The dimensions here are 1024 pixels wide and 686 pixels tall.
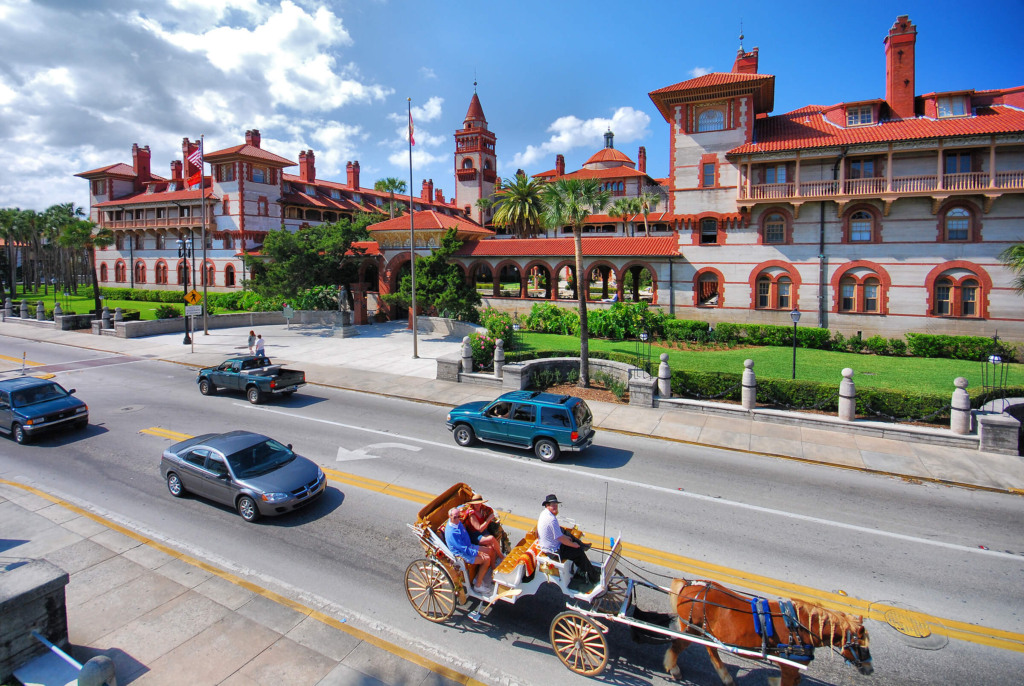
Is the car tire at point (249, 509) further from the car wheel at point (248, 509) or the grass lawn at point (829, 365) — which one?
the grass lawn at point (829, 365)

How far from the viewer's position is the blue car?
47.1ft

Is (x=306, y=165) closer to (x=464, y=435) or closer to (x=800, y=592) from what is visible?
(x=464, y=435)

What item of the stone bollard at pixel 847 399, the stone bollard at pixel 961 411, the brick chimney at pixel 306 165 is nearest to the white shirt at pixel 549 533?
the stone bollard at pixel 847 399

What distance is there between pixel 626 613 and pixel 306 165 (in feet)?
208

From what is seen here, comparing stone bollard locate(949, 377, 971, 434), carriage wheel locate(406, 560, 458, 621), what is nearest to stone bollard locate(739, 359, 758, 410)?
stone bollard locate(949, 377, 971, 434)

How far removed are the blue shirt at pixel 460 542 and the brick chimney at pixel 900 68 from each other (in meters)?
36.0

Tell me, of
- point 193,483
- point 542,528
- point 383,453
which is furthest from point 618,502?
point 193,483

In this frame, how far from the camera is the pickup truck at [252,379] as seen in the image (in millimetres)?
18750

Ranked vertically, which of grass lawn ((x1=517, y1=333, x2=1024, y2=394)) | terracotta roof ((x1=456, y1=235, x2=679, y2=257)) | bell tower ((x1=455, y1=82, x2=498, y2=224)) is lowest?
grass lawn ((x1=517, y1=333, x2=1024, y2=394))

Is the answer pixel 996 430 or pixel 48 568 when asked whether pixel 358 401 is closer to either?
pixel 48 568

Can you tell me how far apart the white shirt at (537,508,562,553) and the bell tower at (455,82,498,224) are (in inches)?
2778

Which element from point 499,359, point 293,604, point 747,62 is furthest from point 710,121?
point 293,604

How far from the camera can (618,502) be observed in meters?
11.1

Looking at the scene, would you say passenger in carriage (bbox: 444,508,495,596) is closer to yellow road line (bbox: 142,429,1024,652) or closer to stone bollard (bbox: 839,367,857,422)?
yellow road line (bbox: 142,429,1024,652)
